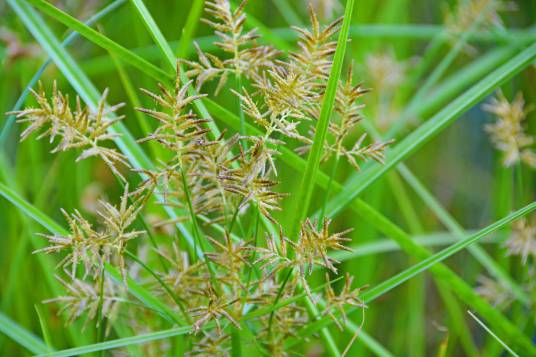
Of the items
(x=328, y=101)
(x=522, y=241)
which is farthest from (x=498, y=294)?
(x=328, y=101)

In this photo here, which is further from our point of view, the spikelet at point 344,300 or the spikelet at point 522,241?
the spikelet at point 522,241

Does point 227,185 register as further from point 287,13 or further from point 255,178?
point 287,13

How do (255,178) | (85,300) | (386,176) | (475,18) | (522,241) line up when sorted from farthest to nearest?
(386,176)
(475,18)
(522,241)
(85,300)
(255,178)

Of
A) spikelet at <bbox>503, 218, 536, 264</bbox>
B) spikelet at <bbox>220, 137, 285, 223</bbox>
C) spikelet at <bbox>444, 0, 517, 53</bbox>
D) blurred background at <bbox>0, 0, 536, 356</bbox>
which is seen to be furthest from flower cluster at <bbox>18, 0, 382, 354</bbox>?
spikelet at <bbox>444, 0, 517, 53</bbox>

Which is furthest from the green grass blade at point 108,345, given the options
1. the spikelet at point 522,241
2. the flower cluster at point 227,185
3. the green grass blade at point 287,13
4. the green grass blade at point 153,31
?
the green grass blade at point 287,13

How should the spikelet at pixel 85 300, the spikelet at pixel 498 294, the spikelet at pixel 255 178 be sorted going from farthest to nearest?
the spikelet at pixel 498 294, the spikelet at pixel 85 300, the spikelet at pixel 255 178

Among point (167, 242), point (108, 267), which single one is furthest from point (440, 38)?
point (108, 267)

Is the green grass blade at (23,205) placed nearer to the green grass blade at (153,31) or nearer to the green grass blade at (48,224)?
the green grass blade at (48,224)

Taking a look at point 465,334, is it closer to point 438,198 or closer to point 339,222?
point 339,222
